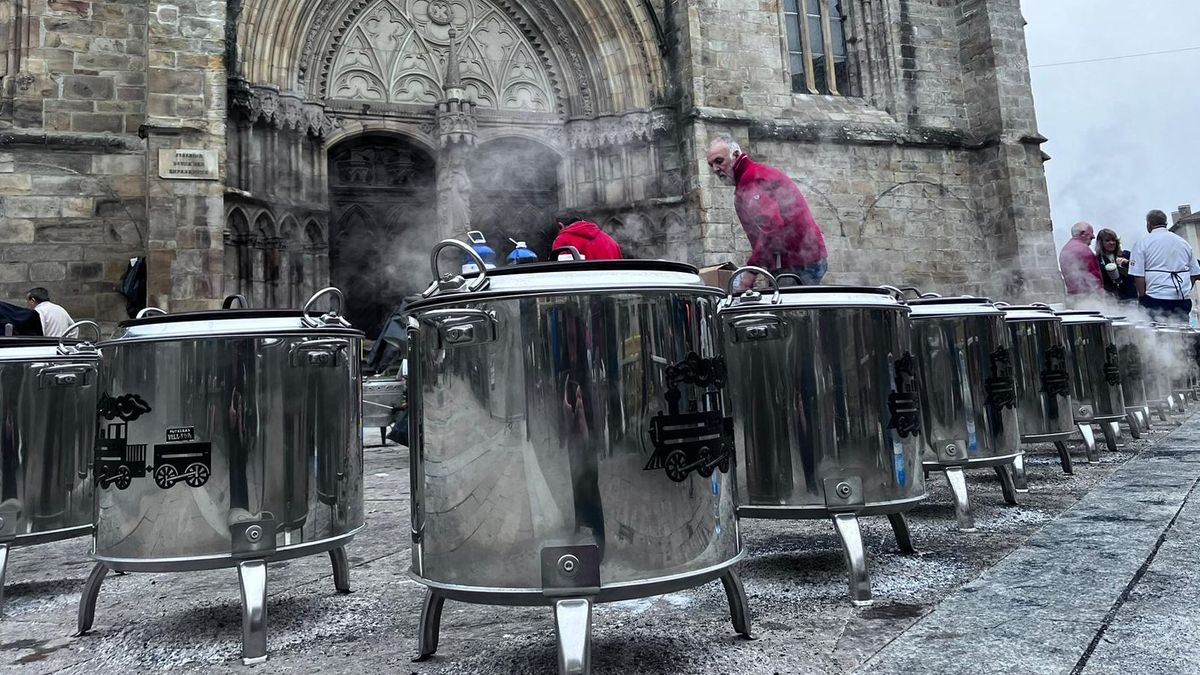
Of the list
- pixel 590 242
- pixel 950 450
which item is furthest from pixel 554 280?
pixel 590 242

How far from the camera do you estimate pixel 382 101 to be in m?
9.68

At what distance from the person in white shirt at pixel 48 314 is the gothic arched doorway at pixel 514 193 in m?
4.65

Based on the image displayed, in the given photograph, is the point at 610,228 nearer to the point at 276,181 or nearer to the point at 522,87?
the point at 522,87

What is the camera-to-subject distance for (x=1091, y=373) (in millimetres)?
4766

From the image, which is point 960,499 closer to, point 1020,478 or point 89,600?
point 1020,478

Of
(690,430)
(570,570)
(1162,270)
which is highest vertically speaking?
(1162,270)

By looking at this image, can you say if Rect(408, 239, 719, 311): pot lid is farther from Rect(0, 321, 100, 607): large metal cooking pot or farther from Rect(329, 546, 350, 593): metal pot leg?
Rect(0, 321, 100, 607): large metal cooking pot

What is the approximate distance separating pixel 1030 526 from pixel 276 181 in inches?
318

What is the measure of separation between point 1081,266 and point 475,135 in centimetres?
717

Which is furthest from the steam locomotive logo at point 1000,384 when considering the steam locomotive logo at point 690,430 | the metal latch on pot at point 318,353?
the metal latch on pot at point 318,353

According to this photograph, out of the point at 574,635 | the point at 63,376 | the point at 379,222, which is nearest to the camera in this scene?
the point at 574,635

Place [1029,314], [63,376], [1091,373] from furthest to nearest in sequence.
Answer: [1091,373]
[1029,314]
[63,376]

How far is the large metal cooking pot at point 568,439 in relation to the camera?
5.19 ft

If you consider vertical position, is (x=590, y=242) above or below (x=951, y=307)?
above
